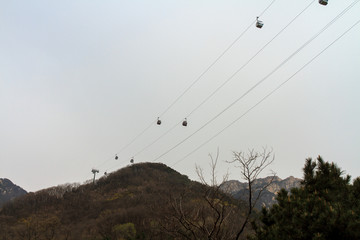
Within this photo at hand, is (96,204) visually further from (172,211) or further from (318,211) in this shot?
(318,211)

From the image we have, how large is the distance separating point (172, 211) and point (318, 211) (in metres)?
5.45

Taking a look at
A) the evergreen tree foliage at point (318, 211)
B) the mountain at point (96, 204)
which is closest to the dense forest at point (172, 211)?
the evergreen tree foliage at point (318, 211)

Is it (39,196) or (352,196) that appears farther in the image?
(39,196)

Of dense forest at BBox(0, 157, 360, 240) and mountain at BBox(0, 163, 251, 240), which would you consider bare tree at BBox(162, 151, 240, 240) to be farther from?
mountain at BBox(0, 163, 251, 240)

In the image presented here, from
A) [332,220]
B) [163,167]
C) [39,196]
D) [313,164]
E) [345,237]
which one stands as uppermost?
[163,167]

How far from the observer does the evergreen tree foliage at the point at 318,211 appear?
7176 millimetres

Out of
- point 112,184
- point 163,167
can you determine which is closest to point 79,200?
point 112,184

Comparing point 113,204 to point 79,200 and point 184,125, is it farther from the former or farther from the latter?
point 184,125

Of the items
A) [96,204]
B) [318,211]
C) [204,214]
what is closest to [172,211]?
[204,214]

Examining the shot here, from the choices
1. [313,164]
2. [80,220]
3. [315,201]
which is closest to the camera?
[315,201]

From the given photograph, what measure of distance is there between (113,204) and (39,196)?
33759 millimetres

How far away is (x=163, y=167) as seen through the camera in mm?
158125

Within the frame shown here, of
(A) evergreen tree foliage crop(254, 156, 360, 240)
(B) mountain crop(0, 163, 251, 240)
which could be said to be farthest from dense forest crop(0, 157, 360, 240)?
(B) mountain crop(0, 163, 251, 240)

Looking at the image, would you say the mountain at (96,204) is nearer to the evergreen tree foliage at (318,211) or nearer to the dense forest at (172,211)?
the dense forest at (172,211)
